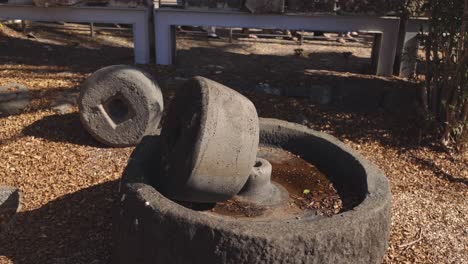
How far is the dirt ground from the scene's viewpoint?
3955 mm

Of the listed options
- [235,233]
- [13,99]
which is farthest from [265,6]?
[235,233]

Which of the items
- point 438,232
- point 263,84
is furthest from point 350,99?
point 438,232

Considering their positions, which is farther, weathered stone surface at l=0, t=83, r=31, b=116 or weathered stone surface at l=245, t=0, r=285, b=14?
weathered stone surface at l=245, t=0, r=285, b=14

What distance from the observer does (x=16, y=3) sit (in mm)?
8242

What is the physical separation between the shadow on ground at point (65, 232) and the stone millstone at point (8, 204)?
6 cm

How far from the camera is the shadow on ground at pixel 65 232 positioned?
12.0ft

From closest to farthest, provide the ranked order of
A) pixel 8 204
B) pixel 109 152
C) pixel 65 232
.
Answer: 1. pixel 65 232
2. pixel 8 204
3. pixel 109 152

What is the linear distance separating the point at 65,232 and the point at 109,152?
153cm

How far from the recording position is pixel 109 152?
211 inches

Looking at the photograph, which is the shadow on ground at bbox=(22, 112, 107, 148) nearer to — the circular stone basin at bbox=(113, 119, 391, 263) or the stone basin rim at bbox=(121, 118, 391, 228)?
the circular stone basin at bbox=(113, 119, 391, 263)

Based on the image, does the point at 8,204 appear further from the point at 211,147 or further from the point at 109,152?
the point at 211,147

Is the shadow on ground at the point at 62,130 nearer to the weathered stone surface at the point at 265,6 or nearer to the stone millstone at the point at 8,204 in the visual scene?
the stone millstone at the point at 8,204

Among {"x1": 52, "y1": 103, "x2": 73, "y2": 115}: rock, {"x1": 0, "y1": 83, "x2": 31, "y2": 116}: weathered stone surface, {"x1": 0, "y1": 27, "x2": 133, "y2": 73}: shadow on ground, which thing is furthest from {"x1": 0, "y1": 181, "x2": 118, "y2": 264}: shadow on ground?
{"x1": 0, "y1": 27, "x2": 133, "y2": 73}: shadow on ground

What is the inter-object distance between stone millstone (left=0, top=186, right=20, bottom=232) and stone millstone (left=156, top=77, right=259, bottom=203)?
1.46 metres
